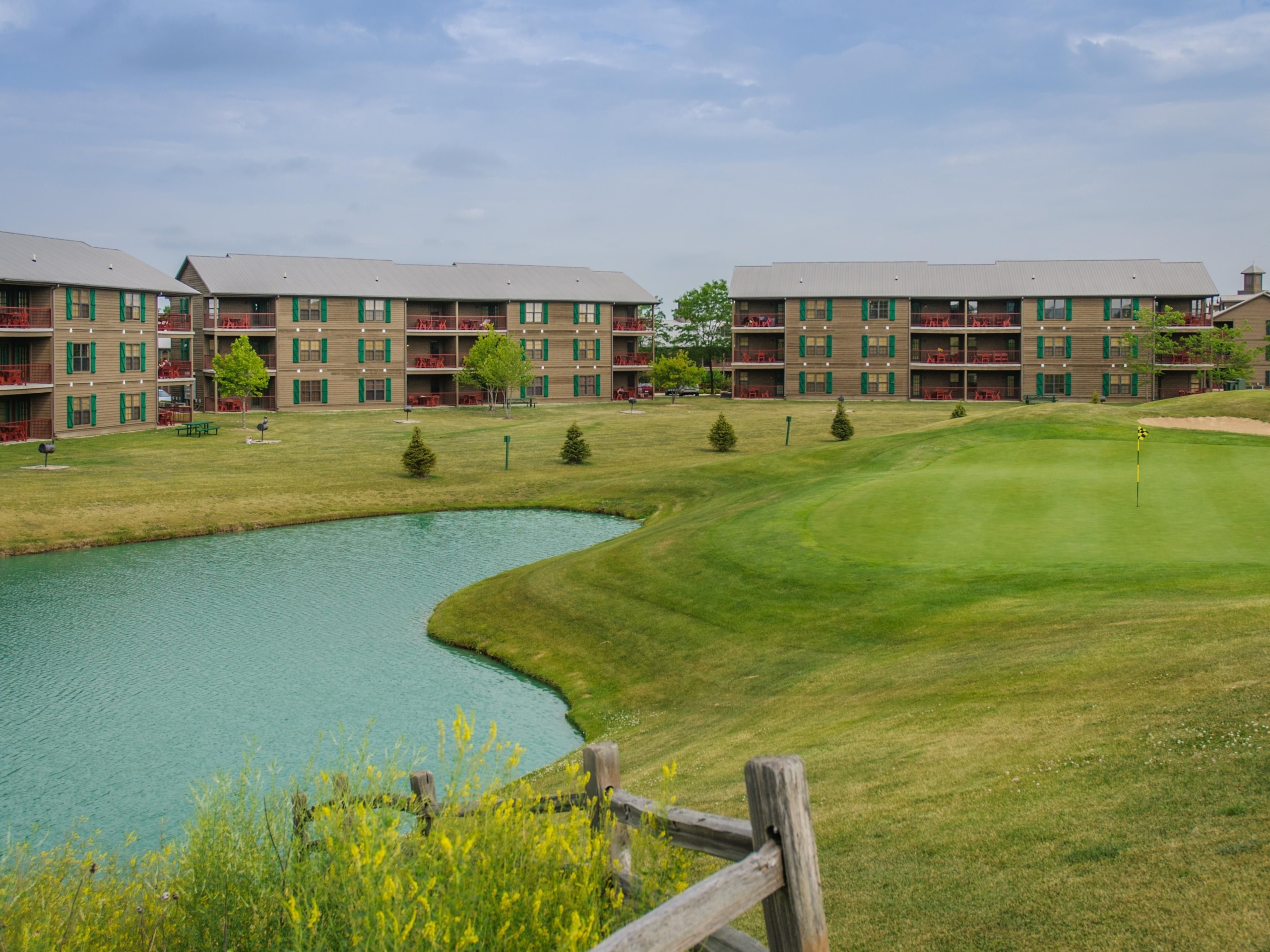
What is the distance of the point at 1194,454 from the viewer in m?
31.2

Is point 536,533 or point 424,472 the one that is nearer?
point 536,533

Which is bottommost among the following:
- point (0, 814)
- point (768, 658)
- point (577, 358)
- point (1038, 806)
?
point (0, 814)

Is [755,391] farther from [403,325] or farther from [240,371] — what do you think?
[240,371]

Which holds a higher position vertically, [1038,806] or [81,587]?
[1038,806]

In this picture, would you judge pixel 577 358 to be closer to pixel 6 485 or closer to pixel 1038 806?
pixel 6 485

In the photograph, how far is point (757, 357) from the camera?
92.1 meters

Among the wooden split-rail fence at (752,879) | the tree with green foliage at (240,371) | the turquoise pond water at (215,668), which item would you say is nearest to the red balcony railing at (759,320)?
the tree with green foliage at (240,371)

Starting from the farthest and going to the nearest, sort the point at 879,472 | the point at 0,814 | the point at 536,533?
the point at 536,533 < the point at 879,472 < the point at 0,814

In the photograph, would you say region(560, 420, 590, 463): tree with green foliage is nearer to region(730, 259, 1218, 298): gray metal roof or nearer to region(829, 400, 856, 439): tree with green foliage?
region(829, 400, 856, 439): tree with green foliage

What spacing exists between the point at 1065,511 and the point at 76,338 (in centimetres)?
5203

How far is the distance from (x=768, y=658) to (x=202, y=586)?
1878cm

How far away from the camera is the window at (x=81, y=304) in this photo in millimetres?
57562

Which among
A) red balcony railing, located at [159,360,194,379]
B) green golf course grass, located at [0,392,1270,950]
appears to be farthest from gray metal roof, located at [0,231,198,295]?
green golf course grass, located at [0,392,1270,950]

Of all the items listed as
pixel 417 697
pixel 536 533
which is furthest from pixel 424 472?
pixel 417 697
